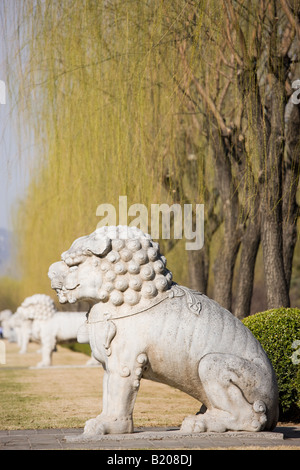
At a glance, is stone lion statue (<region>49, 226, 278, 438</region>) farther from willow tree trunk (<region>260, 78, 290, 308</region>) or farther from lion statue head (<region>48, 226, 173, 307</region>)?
willow tree trunk (<region>260, 78, 290, 308</region>)

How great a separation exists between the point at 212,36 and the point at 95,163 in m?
2.11

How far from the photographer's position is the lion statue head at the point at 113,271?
5.46 meters

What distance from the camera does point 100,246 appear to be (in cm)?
551

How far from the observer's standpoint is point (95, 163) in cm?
867

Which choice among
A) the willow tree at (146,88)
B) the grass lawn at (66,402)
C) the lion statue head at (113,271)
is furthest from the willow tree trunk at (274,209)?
the lion statue head at (113,271)

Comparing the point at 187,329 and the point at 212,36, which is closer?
the point at 187,329

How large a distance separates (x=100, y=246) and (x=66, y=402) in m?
4.51

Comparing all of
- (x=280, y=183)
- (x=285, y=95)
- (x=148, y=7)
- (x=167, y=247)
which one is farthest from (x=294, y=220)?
(x=167, y=247)

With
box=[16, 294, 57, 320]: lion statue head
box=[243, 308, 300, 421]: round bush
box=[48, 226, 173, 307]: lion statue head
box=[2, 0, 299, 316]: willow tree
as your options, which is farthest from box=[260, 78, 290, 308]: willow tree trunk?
box=[16, 294, 57, 320]: lion statue head

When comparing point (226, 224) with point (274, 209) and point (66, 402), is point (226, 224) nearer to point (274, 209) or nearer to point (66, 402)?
point (274, 209)

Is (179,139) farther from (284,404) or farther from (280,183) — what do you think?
(284,404)

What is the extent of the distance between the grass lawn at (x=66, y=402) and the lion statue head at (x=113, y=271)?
1.89 meters

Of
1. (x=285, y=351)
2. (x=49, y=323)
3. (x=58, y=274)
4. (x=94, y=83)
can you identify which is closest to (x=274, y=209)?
(x=285, y=351)

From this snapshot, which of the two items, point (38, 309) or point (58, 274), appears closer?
point (58, 274)
